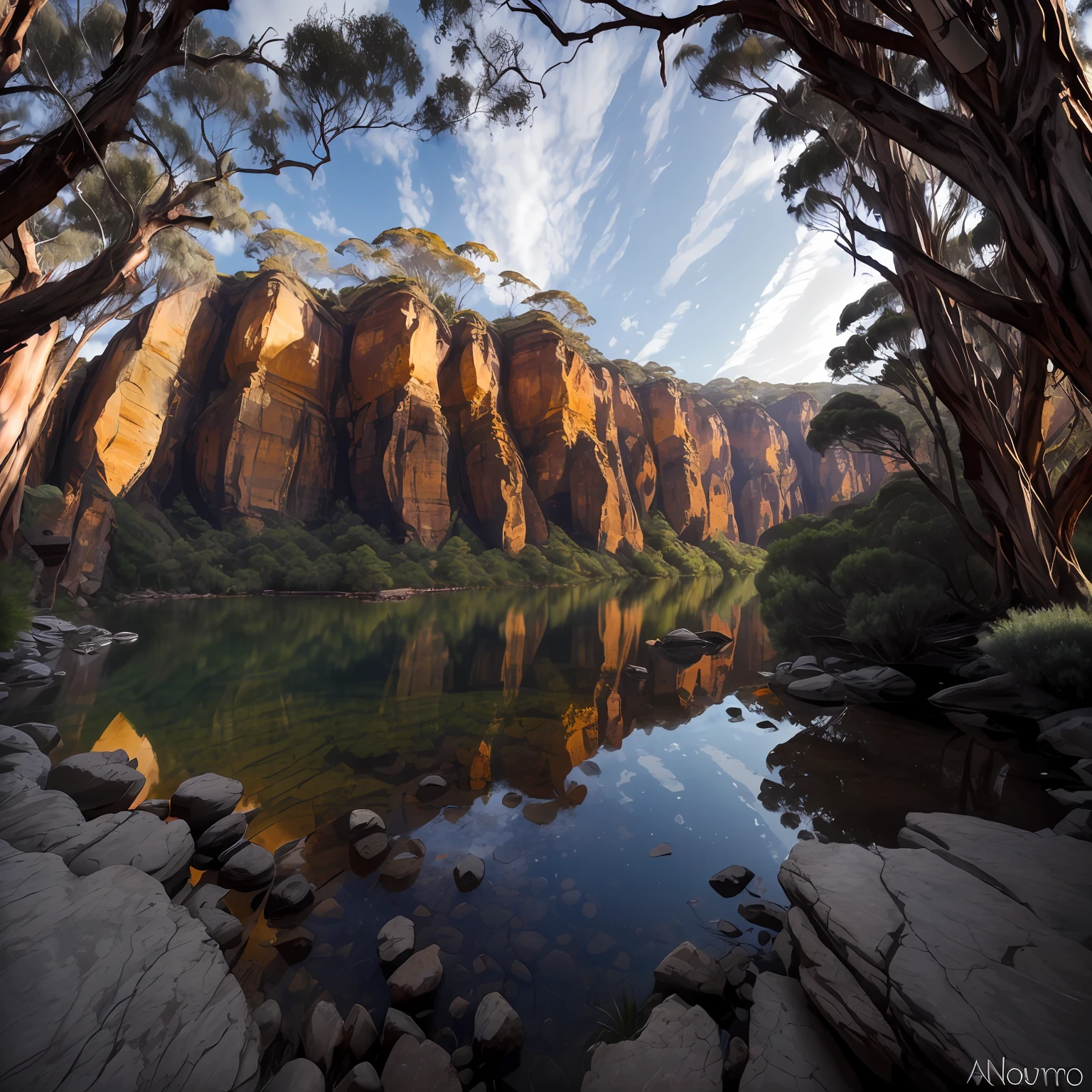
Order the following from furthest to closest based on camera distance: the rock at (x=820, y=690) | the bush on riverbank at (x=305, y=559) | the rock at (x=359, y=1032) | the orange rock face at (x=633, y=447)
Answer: the orange rock face at (x=633, y=447), the bush on riverbank at (x=305, y=559), the rock at (x=820, y=690), the rock at (x=359, y=1032)

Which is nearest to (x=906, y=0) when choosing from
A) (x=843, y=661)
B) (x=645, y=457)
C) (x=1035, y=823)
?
(x=1035, y=823)

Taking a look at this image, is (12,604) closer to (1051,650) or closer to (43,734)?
(43,734)

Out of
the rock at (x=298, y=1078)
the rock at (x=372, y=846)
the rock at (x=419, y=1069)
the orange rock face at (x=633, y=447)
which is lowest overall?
the rock at (x=419, y=1069)

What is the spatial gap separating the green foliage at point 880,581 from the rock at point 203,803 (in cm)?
949

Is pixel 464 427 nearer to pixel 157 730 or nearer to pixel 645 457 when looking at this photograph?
pixel 645 457

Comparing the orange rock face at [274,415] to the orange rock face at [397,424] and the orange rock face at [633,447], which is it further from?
the orange rock face at [633,447]

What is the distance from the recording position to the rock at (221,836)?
3279mm

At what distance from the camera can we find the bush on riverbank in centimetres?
1877

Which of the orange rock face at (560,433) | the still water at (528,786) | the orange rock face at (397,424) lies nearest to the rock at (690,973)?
the still water at (528,786)

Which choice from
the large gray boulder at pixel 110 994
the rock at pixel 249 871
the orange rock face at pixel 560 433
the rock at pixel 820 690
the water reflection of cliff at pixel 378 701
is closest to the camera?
the large gray boulder at pixel 110 994

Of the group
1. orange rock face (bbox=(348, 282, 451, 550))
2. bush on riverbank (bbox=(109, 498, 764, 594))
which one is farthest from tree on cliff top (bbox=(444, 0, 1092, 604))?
orange rock face (bbox=(348, 282, 451, 550))

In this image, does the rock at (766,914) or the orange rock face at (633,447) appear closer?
the rock at (766,914)

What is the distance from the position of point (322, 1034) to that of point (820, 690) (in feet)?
24.8

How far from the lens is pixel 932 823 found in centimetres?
312
